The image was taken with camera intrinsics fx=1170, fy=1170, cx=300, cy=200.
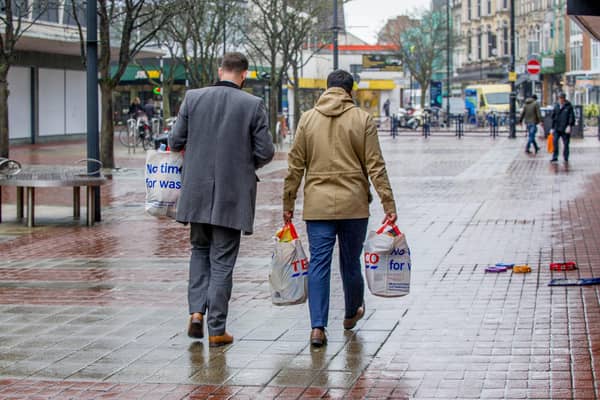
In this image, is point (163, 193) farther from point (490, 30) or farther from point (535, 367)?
point (490, 30)

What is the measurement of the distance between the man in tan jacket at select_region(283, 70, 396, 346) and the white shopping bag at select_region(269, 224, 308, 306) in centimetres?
8

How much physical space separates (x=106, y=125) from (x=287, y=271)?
61.5 ft

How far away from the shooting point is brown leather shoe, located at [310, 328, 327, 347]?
7.20m

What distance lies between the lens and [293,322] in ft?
26.6

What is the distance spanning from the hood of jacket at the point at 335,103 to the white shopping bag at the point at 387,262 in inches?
30.6

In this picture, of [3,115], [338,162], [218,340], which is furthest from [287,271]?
[3,115]

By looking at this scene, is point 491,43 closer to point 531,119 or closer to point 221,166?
point 531,119

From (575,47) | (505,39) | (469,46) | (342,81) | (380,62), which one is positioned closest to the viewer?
(342,81)

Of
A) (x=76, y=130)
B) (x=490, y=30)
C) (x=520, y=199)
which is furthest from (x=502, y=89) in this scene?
(x=520, y=199)

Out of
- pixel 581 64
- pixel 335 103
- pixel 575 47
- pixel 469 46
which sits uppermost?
pixel 469 46

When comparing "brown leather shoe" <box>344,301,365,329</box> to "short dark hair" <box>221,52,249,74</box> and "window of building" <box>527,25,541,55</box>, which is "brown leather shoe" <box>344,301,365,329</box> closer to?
"short dark hair" <box>221,52,249,74</box>

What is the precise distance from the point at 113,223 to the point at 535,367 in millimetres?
9174

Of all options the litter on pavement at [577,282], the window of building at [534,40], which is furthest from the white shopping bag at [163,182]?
the window of building at [534,40]

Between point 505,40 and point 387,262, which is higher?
point 505,40
